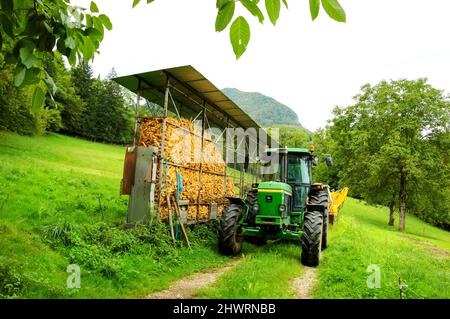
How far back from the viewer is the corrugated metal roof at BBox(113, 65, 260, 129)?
381 inches

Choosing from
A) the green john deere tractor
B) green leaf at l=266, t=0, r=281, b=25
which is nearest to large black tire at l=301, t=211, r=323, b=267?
the green john deere tractor

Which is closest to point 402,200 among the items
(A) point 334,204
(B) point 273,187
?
(A) point 334,204

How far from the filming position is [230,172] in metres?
16.3

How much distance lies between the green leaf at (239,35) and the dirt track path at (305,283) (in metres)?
5.35

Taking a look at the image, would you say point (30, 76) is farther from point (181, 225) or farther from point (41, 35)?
point (181, 225)

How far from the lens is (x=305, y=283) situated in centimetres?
687

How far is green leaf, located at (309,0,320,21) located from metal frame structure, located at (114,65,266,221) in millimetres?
7855

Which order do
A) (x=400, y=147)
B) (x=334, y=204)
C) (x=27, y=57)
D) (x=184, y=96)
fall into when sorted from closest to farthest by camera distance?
(x=27, y=57), (x=184, y=96), (x=334, y=204), (x=400, y=147)

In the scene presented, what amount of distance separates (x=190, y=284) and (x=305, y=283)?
2.37 metres

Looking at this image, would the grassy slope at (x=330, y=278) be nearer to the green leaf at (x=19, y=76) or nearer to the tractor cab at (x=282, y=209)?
the tractor cab at (x=282, y=209)

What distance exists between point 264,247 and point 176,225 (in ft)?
9.58
